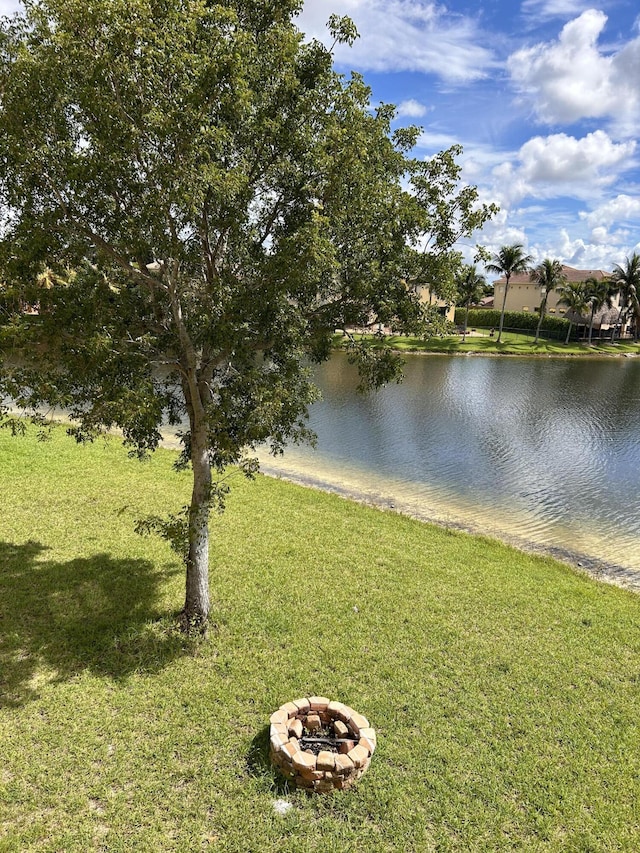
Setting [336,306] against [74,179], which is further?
[336,306]

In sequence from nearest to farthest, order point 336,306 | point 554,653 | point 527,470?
point 336,306
point 554,653
point 527,470

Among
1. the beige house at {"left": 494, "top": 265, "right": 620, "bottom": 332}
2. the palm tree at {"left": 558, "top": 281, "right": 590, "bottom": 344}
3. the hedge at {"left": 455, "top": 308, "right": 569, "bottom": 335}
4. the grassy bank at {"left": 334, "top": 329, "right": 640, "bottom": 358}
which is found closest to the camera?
the grassy bank at {"left": 334, "top": 329, "right": 640, "bottom": 358}

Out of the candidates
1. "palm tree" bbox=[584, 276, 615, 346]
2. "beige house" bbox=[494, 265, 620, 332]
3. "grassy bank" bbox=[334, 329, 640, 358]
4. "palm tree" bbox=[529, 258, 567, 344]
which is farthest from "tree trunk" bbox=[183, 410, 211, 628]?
"beige house" bbox=[494, 265, 620, 332]

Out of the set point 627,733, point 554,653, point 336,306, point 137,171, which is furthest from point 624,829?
point 137,171

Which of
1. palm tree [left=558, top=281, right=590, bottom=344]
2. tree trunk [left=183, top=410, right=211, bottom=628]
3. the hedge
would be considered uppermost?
palm tree [left=558, top=281, right=590, bottom=344]

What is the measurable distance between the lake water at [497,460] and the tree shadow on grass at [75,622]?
8.84m

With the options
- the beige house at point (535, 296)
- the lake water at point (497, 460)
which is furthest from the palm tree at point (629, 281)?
the lake water at point (497, 460)

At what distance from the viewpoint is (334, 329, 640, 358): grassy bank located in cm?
5800

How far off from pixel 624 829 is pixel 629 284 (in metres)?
78.5

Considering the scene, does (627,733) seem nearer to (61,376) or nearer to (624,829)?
(624,829)

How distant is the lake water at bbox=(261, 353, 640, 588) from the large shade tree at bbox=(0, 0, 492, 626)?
985 centimetres

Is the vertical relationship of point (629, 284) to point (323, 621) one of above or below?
above

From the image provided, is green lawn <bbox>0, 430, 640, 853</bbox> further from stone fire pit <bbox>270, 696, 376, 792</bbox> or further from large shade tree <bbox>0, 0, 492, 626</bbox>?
large shade tree <bbox>0, 0, 492, 626</bbox>

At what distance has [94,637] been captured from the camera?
804 centimetres
